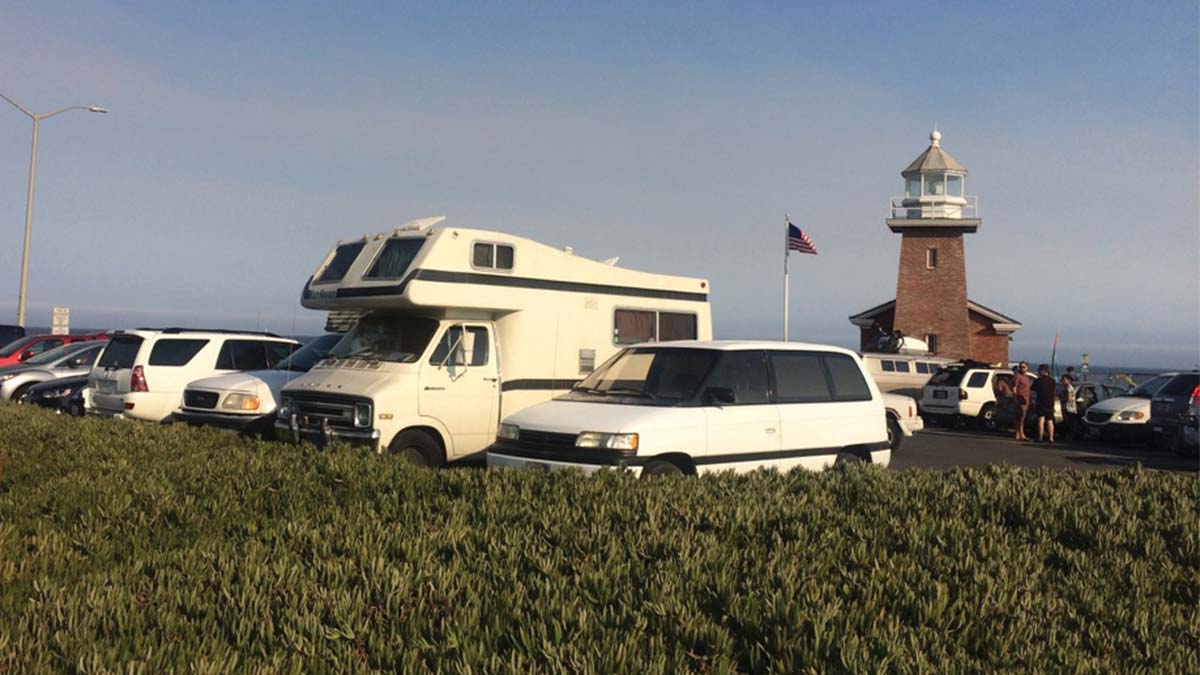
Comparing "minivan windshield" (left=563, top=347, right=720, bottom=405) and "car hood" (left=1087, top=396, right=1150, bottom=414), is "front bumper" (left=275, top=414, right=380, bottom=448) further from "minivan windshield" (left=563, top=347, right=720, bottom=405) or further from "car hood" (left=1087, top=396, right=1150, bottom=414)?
"car hood" (left=1087, top=396, right=1150, bottom=414)

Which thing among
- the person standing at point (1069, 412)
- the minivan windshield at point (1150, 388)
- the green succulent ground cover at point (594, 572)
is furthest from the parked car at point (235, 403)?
the person standing at point (1069, 412)

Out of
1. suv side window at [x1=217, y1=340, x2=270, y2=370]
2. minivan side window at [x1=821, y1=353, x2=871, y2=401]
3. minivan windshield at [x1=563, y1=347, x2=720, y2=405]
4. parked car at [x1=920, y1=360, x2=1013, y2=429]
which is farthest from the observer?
parked car at [x1=920, y1=360, x2=1013, y2=429]

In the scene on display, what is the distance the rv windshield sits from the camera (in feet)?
37.1

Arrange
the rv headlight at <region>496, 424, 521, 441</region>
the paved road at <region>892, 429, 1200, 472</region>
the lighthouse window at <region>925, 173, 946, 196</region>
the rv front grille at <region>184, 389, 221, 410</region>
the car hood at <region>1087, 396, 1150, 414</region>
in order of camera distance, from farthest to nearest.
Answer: the lighthouse window at <region>925, 173, 946, 196</region> → the car hood at <region>1087, 396, 1150, 414</region> → the paved road at <region>892, 429, 1200, 472</region> → the rv front grille at <region>184, 389, 221, 410</region> → the rv headlight at <region>496, 424, 521, 441</region>

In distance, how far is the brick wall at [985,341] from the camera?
1817 inches

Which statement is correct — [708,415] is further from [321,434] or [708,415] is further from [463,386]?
[321,434]

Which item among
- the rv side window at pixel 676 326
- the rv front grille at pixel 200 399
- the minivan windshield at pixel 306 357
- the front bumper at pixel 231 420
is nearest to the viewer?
the front bumper at pixel 231 420

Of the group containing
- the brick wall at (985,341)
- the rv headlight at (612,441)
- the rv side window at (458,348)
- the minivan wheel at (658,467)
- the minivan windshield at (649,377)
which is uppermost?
the brick wall at (985,341)

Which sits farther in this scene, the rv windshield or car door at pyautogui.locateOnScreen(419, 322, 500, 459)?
the rv windshield

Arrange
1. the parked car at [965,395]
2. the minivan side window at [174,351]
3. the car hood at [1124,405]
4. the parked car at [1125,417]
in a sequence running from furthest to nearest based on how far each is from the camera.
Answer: the parked car at [965,395]
the car hood at [1124,405]
the parked car at [1125,417]
the minivan side window at [174,351]

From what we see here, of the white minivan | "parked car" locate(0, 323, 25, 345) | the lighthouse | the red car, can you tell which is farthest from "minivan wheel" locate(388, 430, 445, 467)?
the lighthouse

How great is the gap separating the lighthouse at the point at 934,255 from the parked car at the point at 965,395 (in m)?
18.5

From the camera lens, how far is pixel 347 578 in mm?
4473

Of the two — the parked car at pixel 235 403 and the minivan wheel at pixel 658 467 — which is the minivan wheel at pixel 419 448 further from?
the minivan wheel at pixel 658 467
